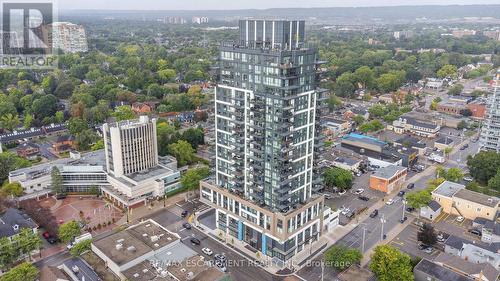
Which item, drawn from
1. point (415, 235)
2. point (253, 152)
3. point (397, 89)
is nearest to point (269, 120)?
point (253, 152)

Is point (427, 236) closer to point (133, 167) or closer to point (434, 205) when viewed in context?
point (434, 205)

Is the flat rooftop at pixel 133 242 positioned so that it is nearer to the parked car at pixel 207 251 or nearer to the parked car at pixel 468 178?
the parked car at pixel 207 251

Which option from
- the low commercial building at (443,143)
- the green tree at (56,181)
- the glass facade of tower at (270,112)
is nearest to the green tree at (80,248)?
the glass facade of tower at (270,112)

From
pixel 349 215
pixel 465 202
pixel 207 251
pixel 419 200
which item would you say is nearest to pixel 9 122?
pixel 207 251

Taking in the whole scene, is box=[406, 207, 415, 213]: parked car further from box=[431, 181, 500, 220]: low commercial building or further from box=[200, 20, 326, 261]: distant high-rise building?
box=[200, 20, 326, 261]: distant high-rise building

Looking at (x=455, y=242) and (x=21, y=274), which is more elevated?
(x=21, y=274)

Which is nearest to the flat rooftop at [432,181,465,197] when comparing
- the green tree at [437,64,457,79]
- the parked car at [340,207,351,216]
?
the parked car at [340,207,351,216]

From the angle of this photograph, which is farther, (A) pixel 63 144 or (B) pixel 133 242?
(A) pixel 63 144
